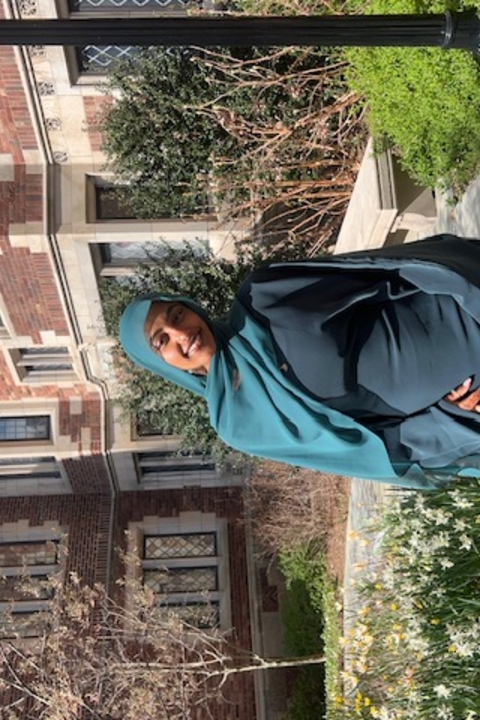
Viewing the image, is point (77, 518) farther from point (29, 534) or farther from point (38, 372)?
point (38, 372)

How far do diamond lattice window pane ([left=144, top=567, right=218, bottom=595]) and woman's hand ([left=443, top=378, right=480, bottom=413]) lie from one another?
11.3 metres

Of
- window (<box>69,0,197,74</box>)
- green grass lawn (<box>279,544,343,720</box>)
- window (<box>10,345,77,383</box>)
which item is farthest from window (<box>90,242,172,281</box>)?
green grass lawn (<box>279,544,343,720</box>)

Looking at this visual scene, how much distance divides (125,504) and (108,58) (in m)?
8.19

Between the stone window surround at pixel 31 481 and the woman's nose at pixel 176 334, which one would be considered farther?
the stone window surround at pixel 31 481

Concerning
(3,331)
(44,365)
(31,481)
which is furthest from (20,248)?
(31,481)

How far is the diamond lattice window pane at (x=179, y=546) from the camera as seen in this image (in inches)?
531

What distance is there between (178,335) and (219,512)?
1150 cm

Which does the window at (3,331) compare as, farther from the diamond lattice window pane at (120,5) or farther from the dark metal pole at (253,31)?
the dark metal pole at (253,31)

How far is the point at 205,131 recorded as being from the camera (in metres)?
7.97

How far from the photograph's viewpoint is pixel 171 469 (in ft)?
45.2

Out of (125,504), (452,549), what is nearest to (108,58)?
(452,549)

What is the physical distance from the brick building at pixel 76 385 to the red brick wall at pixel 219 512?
0.02 meters

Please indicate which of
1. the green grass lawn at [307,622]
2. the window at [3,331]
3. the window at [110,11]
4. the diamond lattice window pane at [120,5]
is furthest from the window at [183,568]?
the diamond lattice window pane at [120,5]

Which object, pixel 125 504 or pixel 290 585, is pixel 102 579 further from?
pixel 290 585
